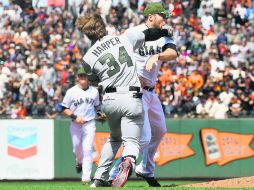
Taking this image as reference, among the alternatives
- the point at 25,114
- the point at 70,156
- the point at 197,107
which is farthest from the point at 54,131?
the point at 197,107

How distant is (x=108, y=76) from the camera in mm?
9000

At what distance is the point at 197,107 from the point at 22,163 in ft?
16.0

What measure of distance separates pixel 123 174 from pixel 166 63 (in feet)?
45.8

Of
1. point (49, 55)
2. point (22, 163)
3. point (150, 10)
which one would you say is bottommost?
point (22, 163)

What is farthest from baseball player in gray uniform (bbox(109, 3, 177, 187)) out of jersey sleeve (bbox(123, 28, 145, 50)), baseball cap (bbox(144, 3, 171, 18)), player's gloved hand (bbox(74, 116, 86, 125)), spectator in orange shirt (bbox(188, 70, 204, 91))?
spectator in orange shirt (bbox(188, 70, 204, 91))

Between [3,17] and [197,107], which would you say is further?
[3,17]

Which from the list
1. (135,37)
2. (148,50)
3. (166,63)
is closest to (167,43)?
(148,50)

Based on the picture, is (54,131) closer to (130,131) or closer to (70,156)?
(70,156)

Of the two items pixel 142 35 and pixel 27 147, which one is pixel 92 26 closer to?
pixel 142 35

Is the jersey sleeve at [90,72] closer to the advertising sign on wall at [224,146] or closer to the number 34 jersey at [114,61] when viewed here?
the number 34 jersey at [114,61]

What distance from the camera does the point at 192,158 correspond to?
59.8 ft

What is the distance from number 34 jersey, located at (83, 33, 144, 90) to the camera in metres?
8.96

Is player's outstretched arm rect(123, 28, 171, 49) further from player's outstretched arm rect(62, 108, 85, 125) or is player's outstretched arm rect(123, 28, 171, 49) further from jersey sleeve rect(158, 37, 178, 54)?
player's outstretched arm rect(62, 108, 85, 125)

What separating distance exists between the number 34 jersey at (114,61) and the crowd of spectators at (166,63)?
395 inches
